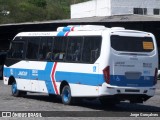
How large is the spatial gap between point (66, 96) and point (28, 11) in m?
97.9

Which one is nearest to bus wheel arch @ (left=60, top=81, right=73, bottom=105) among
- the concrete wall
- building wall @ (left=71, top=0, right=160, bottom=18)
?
building wall @ (left=71, top=0, right=160, bottom=18)

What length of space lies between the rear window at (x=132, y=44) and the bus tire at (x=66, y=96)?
2.60 meters

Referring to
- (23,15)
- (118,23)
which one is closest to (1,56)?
(118,23)

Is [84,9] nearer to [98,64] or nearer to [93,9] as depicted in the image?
[93,9]

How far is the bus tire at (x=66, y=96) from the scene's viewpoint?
69.8ft

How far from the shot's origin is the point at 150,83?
20.2 m


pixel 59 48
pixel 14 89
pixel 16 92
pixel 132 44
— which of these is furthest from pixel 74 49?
pixel 14 89

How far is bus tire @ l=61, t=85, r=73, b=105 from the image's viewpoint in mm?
21281

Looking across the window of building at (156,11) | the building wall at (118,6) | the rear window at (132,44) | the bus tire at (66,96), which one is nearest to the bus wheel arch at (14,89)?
the bus tire at (66,96)

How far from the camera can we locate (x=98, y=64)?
19734 millimetres

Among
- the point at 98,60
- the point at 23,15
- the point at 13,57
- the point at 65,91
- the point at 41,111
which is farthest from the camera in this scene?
the point at 23,15

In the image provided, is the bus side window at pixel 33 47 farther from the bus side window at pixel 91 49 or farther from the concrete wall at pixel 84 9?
the concrete wall at pixel 84 9

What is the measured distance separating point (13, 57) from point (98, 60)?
21.8 feet

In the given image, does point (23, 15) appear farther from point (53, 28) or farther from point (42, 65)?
point (42, 65)
